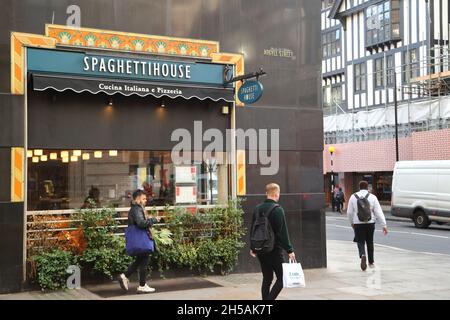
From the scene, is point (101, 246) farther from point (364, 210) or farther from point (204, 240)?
point (364, 210)

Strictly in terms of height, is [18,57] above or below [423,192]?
above

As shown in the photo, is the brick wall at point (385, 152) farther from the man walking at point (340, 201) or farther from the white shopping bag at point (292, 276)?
the white shopping bag at point (292, 276)

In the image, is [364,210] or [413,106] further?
[413,106]

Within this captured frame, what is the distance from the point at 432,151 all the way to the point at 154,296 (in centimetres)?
2543

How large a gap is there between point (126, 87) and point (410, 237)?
13829mm

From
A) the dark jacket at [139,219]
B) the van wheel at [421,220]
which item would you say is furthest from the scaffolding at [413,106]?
the dark jacket at [139,219]

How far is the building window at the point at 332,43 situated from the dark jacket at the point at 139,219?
3822 centimetres

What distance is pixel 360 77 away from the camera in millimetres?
41250

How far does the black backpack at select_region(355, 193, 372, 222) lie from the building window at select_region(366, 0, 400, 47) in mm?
28253

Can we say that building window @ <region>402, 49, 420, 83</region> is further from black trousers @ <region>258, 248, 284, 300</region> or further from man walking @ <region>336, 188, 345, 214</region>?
black trousers @ <region>258, 248, 284, 300</region>

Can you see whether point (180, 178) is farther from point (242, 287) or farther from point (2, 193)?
point (2, 193)

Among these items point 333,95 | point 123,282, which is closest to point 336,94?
point 333,95
